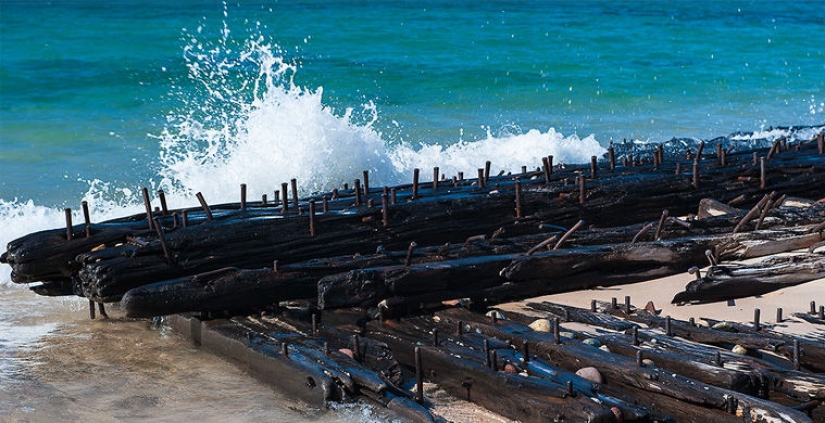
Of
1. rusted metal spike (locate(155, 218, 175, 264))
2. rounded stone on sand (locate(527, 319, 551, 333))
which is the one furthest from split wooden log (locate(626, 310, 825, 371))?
rusted metal spike (locate(155, 218, 175, 264))

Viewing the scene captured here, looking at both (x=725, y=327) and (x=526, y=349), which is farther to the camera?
(x=725, y=327)

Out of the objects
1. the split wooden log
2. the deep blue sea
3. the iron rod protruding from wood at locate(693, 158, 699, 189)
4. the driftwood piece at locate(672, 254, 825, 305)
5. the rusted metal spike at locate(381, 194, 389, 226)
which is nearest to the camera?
the split wooden log

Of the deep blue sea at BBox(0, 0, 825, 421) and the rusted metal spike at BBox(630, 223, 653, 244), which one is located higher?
the deep blue sea at BBox(0, 0, 825, 421)

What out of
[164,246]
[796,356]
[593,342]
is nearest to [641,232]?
[593,342]

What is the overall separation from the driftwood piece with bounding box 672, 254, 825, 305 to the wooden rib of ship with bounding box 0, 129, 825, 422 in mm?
14

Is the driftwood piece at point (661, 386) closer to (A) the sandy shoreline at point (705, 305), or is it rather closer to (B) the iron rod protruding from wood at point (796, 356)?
(B) the iron rod protruding from wood at point (796, 356)

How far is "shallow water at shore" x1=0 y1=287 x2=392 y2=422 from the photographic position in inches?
254

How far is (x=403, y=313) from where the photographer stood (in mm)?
7242

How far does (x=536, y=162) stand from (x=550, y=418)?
37.1 feet

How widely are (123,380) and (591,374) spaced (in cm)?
314

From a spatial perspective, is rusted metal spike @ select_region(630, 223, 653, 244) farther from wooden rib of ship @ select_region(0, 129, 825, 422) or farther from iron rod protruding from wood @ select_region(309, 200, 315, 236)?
iron rod protruding from wood @ select_region(309, 200, 315, 236)

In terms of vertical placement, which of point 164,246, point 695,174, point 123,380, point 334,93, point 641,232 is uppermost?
point 334,93

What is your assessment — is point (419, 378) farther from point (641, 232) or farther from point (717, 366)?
point (641, 232)

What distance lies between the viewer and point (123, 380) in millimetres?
7105
